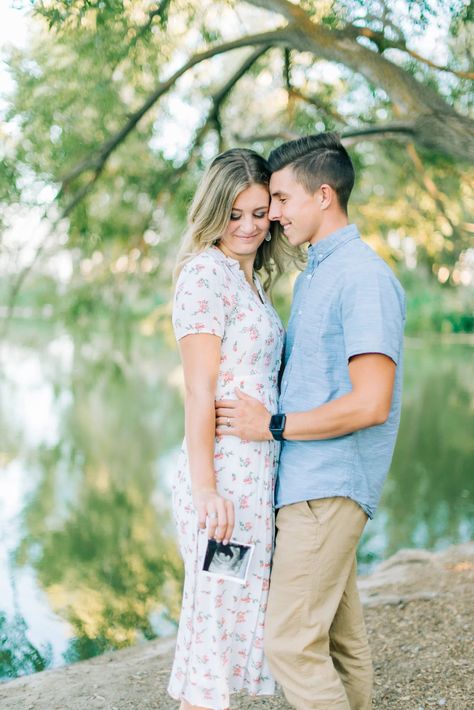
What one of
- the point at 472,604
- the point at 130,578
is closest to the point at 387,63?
the point at 472,604

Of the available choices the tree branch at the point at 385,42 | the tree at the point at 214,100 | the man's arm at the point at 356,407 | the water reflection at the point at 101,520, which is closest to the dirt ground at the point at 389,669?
the water reflection at the point at 101,520

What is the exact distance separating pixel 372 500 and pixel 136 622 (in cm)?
389

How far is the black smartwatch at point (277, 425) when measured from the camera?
7.52 feet

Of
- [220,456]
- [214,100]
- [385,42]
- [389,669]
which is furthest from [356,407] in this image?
[214,100]

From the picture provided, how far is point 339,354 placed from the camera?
229 cm

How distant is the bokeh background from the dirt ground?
Answer: 946 millimetres

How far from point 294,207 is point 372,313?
0.46 meters

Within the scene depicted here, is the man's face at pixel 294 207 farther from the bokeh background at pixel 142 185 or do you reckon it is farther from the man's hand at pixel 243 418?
the bokeh background at pixel 142 185

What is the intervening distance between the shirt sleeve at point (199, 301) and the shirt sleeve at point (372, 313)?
36 centimetres

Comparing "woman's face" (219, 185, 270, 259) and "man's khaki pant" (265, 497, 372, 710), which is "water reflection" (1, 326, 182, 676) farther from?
"woman's face" (219, 185, 270, 259)

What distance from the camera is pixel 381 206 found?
798cm

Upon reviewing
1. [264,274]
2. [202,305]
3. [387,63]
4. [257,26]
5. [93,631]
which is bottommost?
[93,631]

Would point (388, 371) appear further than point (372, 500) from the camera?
No

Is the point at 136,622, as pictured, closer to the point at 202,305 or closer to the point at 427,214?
the point at 202,305
